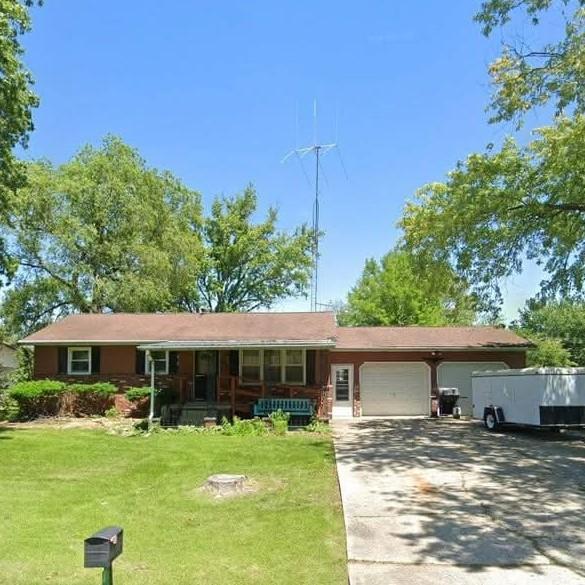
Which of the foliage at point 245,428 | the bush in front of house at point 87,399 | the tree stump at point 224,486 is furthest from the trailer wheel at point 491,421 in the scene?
the bush in front of house at point 87,399

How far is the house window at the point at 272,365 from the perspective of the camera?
20797mm

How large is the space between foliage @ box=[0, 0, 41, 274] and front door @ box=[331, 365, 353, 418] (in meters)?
12.2

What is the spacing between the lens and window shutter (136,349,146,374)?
22.0m

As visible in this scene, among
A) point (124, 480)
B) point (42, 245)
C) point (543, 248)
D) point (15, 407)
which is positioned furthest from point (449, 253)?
point (42, 245)

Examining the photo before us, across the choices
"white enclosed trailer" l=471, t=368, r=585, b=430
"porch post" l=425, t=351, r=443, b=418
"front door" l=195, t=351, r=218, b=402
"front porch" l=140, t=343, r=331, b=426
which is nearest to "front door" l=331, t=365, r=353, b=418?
"front porch" l=140, t=343, r=331, b=426

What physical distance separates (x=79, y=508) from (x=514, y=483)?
6796 mm

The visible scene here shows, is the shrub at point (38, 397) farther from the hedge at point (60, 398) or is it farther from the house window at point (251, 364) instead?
the house window at point (251, 364)

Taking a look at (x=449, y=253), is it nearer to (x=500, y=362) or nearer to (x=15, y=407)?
(x=500, y=362)

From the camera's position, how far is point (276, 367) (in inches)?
820

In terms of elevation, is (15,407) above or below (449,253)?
below

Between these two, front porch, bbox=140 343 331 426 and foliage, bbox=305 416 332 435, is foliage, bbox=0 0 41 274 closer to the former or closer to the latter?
front porch, bbox=140 343 331 426

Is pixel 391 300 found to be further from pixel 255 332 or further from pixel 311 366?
pixel 311 366

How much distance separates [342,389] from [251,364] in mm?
4273

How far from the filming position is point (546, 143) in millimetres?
17766
